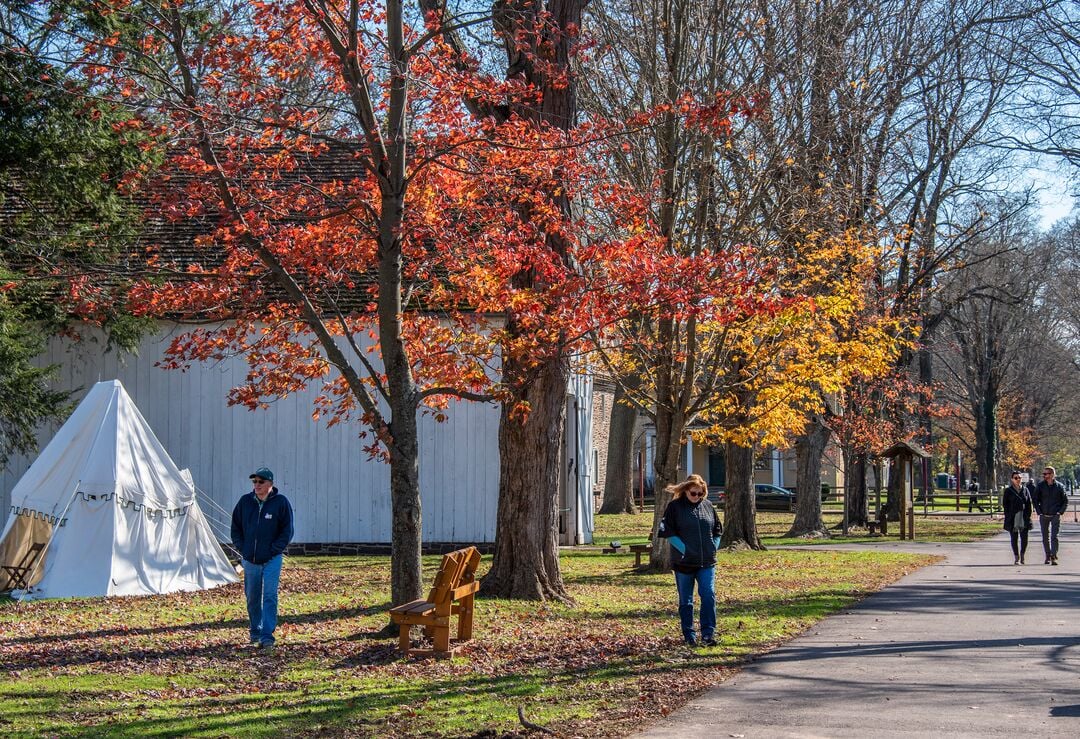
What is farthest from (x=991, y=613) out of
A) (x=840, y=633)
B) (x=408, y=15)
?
(x=408, y=15)

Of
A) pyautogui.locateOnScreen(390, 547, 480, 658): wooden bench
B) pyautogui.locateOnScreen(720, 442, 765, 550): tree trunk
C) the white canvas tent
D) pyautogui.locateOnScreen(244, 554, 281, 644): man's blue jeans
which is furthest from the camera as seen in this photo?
pyautogui.locateOnScreen(720, 442, 765, 550): tree trunk

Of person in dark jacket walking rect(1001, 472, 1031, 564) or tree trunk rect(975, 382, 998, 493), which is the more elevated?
tree trunk rect(975, 382, 998, 493)

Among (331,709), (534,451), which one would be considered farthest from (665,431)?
(331,709)

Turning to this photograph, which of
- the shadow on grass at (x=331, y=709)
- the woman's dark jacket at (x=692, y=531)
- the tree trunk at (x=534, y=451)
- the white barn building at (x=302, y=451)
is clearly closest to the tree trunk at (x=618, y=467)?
the white barn building at (x=302, y=451)

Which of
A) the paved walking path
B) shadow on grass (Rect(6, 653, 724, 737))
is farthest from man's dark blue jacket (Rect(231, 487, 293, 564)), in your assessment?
the paved walking path

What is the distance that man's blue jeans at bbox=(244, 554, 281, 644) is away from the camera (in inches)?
458

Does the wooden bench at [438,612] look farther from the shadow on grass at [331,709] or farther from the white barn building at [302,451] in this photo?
the white barn building at [302,451]

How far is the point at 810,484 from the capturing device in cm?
3259

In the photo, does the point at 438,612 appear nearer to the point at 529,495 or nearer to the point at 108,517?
the point at 529,495

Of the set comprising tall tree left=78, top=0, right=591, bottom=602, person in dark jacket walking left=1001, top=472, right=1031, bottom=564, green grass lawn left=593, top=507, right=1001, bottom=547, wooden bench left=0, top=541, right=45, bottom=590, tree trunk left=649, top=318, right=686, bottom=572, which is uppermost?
tall tree left=78, top=0, right=591, bottom=602

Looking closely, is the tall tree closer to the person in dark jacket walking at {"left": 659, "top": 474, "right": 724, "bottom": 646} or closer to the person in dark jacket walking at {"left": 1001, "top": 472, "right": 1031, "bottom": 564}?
the person in dark jacket walking at {"left": 659, "top": 474, "right": 724, "bottom": 646}

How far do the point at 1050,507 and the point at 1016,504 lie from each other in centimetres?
67

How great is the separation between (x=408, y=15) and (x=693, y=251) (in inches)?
258

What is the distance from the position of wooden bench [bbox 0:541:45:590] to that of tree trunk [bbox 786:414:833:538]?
68.5ft
